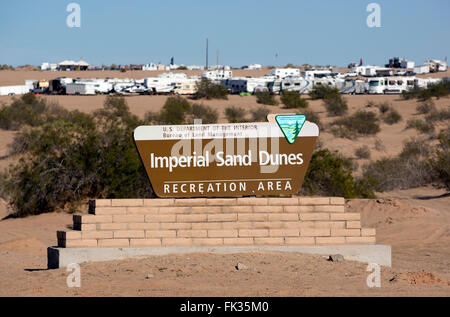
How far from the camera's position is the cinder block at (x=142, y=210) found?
12.1m

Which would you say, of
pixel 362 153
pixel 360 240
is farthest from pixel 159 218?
pixel 362 153

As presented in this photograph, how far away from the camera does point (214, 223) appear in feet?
40.5

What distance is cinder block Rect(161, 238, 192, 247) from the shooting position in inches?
479

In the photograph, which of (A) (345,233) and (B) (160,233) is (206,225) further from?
(A) (345,233)

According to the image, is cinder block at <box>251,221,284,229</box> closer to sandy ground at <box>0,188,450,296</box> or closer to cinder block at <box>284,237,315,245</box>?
cinder block at <box>284,237,315,245</box>

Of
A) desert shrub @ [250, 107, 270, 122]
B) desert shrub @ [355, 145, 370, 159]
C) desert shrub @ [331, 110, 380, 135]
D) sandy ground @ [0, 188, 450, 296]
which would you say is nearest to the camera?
sandy ground @ [0, 188, 450, 296]

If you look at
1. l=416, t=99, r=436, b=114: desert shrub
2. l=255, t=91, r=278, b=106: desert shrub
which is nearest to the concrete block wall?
l=416, t=99, r=436, b=114: desert shrub

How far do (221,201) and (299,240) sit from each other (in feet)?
4.99

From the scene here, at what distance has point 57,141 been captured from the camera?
20.6 metres

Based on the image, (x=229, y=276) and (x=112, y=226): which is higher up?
(x=112, y=226)

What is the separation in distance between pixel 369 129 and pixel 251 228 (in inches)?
1254

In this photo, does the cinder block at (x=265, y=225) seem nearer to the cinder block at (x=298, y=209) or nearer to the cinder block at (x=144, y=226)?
the cinder block at (x=298, y=209)
